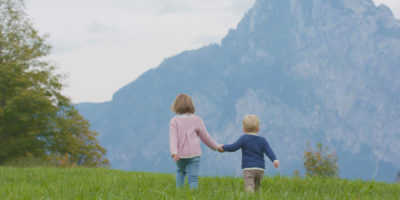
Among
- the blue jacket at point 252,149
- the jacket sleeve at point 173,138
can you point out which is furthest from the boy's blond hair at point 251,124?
the jacket sleeve at point 173,138

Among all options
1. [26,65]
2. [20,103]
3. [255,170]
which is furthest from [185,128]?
[26,65]

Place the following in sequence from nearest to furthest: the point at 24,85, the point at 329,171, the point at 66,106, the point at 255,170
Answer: the point at 255,170, the point at 329,171, the point at 24,85, the point at 66,106

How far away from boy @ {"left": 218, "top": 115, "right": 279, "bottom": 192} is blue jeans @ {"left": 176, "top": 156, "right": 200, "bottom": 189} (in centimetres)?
62

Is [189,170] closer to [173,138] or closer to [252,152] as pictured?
[173,138]

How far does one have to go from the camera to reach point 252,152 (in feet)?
25.2

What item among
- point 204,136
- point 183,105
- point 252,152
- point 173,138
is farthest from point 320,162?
point 173,138

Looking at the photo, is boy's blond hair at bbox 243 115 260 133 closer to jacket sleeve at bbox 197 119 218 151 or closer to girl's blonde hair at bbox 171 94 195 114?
jacket sleeve at bbox 197 119 218 151

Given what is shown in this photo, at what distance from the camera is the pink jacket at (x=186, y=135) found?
7949mm

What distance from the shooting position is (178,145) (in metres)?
8.08

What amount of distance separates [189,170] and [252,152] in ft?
3.80

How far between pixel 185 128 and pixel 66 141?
29427 millimetres

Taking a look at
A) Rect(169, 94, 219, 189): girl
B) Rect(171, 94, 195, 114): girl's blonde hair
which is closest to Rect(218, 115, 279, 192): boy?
Rect(169, 94, 219, 189): girl

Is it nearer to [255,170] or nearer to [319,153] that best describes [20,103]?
[319,153]

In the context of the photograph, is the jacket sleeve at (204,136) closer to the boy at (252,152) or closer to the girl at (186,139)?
the girl at (186,139)
